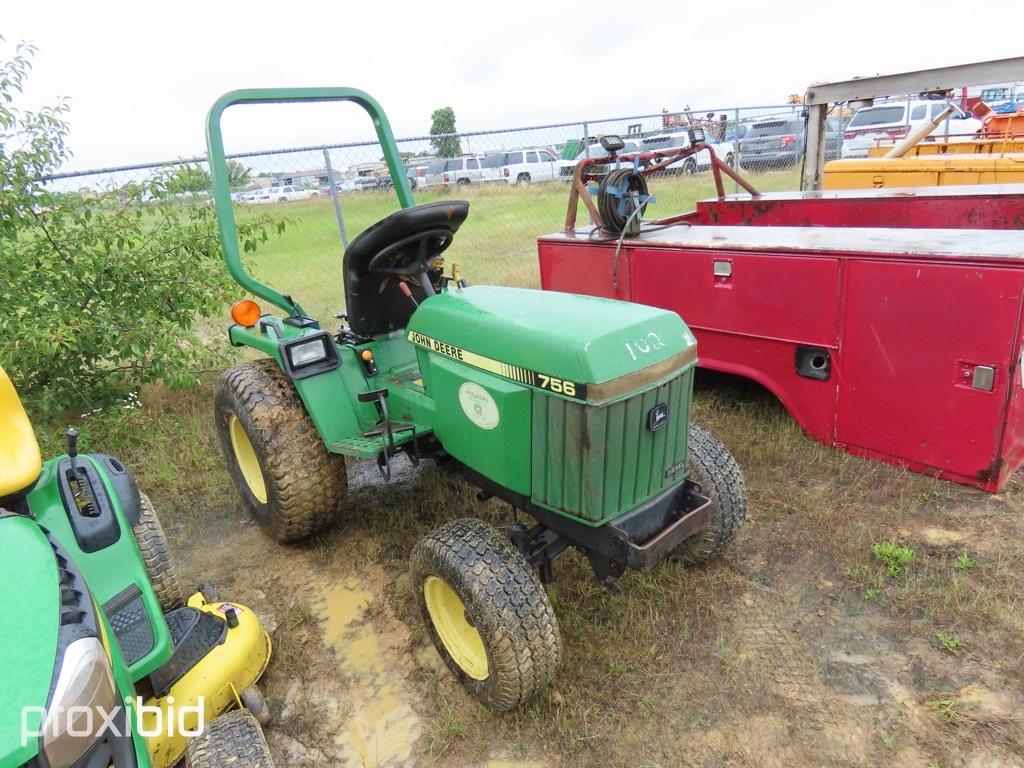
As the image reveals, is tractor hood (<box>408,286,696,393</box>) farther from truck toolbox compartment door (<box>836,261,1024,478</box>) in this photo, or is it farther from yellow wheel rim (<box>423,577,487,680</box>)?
truck toolbox compartment door (<box>836,261,1024,478</box>)

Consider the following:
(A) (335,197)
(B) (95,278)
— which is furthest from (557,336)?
(A) (335,197)

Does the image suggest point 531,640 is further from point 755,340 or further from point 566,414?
point 755,340

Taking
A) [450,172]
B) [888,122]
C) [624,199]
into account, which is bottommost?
[624,199]

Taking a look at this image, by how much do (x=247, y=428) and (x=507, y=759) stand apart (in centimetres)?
163

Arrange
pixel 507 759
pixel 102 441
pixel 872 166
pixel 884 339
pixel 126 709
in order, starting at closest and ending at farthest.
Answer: pixel 126 709 → pixel 507 759 → pixel 884 339 → pixel 102 441 → pixel 872 166

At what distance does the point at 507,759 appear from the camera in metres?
2.01

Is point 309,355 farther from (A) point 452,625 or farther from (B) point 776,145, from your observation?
(B) point 776,145

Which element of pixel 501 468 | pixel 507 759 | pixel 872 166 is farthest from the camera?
pixel 872 166

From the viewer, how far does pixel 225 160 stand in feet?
8.94

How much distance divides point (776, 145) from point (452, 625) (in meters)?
12.7

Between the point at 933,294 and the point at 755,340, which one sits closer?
the point at 933,294

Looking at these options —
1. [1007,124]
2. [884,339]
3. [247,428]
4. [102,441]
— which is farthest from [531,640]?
[1007,124]

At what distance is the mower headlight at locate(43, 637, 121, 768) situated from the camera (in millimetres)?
1114

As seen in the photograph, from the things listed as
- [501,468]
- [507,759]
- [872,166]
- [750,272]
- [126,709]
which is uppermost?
[872,166]
